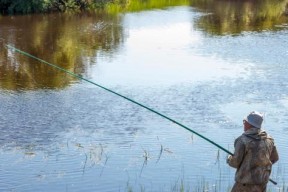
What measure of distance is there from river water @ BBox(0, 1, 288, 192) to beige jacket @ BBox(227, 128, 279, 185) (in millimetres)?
2265

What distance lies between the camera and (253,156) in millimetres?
4617

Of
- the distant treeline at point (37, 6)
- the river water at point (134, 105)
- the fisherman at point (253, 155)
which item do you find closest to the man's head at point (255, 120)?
the fisherman at point (253, 155)

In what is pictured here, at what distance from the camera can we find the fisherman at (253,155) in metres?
4.56

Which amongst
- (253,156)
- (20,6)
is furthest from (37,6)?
(253,156)

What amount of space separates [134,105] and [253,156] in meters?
6.86

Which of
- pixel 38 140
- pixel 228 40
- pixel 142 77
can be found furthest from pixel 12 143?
pixel 228 40

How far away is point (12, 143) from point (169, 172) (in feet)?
9.26

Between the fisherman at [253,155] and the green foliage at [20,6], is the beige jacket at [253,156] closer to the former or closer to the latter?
the fisherman at [253,155]

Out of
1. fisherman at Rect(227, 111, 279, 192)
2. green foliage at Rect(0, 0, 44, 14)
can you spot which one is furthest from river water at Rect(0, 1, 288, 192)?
green foliage at Rect(0, 0, 44, 14)

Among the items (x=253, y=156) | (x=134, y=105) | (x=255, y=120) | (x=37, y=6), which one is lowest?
(x=134, y=105)

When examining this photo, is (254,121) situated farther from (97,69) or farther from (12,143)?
(97,69)

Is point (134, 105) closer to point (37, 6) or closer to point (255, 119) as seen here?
point (255, 119)

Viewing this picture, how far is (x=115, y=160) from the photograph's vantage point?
846cm

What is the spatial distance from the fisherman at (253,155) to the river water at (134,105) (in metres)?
2.24
